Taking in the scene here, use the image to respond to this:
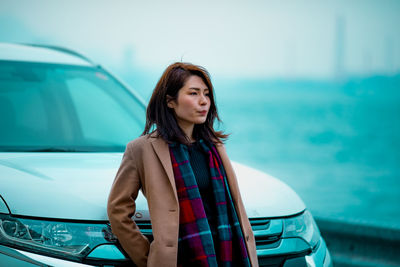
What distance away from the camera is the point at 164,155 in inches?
92.6

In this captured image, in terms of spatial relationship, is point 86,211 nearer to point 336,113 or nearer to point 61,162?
point 61,162

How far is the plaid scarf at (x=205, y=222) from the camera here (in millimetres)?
2320

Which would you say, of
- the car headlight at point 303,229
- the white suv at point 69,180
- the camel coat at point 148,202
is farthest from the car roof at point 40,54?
the car headlight at point 303,229

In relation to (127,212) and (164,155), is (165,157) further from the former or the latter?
(127,212)

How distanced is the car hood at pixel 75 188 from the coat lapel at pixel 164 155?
252 millimetres

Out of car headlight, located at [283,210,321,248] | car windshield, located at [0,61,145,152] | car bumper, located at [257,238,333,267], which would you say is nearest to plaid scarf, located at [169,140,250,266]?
car bumper, located at [257,238,333,267]

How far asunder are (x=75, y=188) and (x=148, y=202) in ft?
1.32

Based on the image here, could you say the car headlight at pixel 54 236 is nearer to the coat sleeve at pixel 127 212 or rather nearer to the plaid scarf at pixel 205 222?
the coat sleeve at pixel 127 212

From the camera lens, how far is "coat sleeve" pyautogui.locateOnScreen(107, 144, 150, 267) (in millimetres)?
2262

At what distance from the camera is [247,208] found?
2.70 metres

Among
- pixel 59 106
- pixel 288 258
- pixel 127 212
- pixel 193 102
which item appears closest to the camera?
pixel 127 212

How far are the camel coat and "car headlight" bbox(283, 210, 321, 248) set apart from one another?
76 cm

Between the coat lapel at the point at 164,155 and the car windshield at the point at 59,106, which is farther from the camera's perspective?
the car windshield at the point at 59,106

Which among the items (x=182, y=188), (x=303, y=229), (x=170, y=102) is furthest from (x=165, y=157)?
(x=303, y=229)
